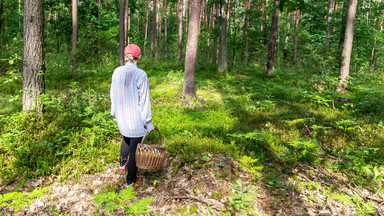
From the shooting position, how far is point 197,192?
353cm

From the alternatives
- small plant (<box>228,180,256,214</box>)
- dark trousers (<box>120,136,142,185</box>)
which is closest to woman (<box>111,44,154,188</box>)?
dark trousers (<box>120,136,142,185</box>)

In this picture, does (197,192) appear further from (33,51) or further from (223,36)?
(223,36)

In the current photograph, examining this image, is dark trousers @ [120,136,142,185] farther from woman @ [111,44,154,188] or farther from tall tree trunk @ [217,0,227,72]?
tall tree trunk @ [217,0,227,72]

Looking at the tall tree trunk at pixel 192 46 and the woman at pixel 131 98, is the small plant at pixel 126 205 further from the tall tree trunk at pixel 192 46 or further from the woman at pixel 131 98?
the tall tree trunk at pixel 192 46

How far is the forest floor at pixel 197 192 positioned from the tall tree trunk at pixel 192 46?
4444mm

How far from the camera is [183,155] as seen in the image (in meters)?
4.43

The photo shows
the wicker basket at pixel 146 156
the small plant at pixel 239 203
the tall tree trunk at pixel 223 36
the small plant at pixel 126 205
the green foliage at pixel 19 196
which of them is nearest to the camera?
the green foliage at pixel 19 196

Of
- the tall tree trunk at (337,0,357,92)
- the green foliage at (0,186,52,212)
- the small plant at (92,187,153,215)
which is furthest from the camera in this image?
the tall tree trunk at (337,0,357,92)

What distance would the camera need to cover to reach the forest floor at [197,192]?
316 cm

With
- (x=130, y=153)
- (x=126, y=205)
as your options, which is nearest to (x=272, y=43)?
(x=130, y=153)

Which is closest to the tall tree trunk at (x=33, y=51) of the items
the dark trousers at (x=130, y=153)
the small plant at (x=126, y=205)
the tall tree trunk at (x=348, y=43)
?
the dark trousers at (x=130, y=153)

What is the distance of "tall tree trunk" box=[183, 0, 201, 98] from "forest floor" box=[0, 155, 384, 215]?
444 cm

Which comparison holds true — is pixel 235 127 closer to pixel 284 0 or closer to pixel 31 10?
pixel 284 0

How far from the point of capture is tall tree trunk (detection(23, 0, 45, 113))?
16.1 ft
